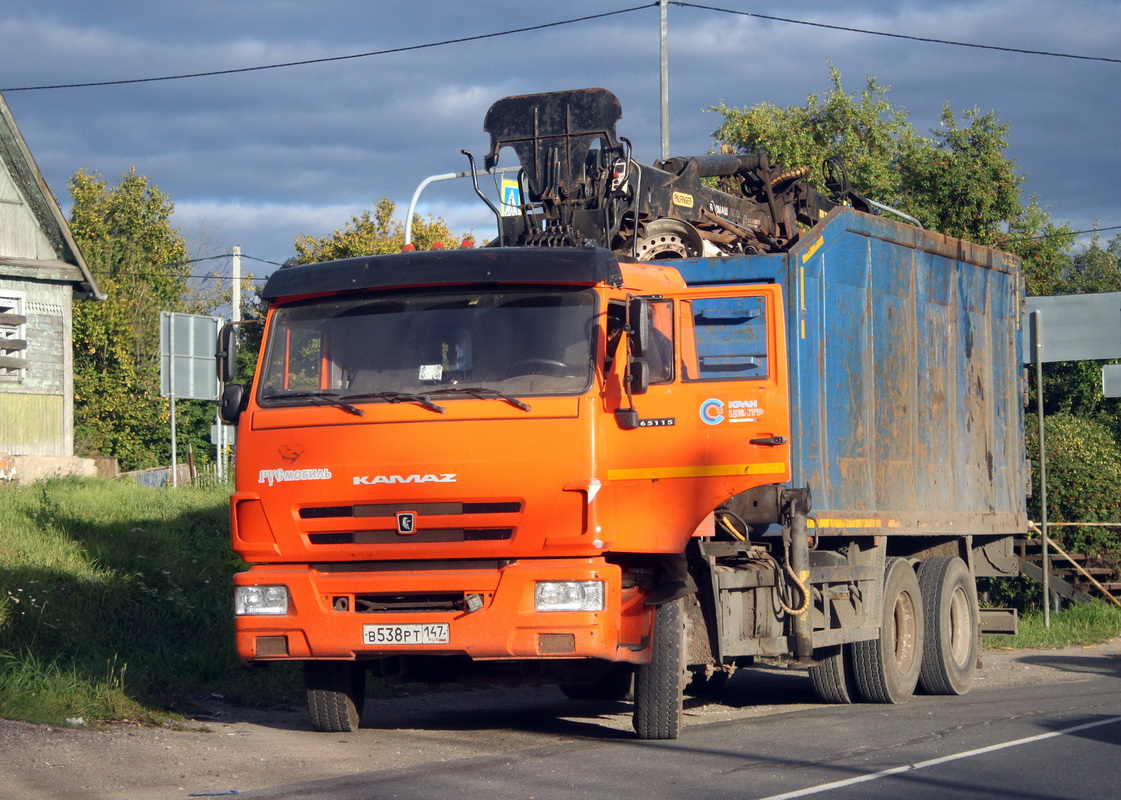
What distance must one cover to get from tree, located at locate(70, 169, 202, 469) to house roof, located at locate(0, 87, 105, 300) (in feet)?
40.4

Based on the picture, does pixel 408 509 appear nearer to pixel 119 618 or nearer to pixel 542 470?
pixel 542 470

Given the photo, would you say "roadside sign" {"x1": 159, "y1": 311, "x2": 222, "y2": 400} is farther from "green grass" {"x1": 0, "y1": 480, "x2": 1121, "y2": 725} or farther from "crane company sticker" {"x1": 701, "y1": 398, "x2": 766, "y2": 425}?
"crane company sticker" {"x1": 701, "y1": 398, "x2": 766, "y2": 425}

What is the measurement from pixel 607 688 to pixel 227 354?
3.75 m

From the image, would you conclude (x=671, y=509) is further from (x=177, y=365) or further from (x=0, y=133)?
(x=0, y=133)

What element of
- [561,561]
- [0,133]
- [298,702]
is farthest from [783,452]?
[0,133]

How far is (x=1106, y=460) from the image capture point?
19.1 metres

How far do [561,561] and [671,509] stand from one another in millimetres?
754

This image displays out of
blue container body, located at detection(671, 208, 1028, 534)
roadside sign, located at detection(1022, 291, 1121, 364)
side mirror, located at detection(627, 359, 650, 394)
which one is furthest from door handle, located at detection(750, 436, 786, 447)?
roadside sign, located at detection(1022, 291, 1121, 364)

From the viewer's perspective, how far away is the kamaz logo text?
25.9ft

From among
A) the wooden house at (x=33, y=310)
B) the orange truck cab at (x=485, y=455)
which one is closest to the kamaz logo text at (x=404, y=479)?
the orange truck cab at (x=485, y=455)

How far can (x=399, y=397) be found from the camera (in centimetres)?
809

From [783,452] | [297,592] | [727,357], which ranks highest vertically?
[727,357]

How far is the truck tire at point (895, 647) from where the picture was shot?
1093cm

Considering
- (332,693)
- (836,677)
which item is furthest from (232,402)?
(836,677)
